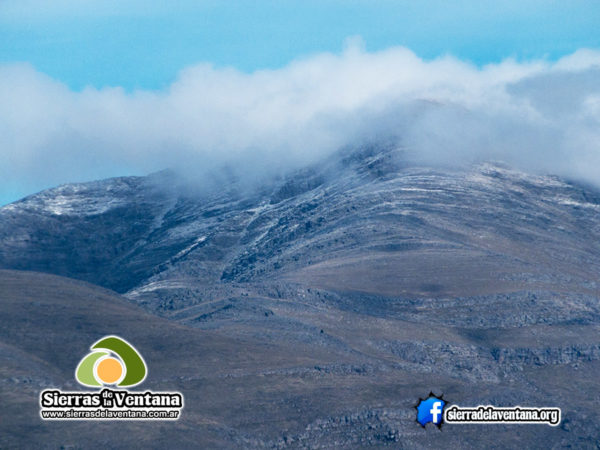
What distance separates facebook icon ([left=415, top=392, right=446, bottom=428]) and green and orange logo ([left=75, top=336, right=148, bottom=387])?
697 inches

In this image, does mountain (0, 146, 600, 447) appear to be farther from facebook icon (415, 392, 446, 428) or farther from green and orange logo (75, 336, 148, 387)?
green and orange logo (75, 336, 148, 387)

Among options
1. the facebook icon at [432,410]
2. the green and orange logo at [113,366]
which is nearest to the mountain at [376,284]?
the facebook icon at [432,410]

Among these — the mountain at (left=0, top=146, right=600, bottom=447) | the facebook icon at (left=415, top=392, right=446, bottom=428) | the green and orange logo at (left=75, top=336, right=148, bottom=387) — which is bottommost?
the facebook icon at (left=415, top=392, right=446, bottom=428)

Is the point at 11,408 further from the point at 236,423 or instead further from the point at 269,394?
the point at 269,394

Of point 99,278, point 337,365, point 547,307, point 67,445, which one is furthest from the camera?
point 99,278

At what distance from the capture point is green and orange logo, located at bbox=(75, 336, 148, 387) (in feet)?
160

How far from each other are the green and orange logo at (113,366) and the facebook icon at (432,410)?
17700mm

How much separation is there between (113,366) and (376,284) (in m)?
67.0

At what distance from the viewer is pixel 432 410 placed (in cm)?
5722

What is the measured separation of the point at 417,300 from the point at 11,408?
60.9m

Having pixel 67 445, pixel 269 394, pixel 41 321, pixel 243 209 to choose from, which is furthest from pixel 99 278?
pixel 67 445

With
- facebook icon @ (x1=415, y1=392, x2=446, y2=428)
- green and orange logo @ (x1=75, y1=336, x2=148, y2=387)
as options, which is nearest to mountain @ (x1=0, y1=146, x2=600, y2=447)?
facebook icon @ (x1=415, y1=392, x2=446, y2=428)

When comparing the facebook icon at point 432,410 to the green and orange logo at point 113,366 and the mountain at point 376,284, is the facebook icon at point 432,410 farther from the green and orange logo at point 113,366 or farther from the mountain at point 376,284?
the green and orange logo at point 113,366

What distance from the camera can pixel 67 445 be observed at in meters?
53.5
